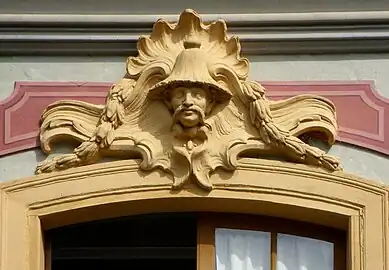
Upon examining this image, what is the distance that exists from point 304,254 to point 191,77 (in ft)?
3.85

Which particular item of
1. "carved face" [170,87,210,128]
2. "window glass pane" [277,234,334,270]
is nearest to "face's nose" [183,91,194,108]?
"carved face" [170,87,210,128]

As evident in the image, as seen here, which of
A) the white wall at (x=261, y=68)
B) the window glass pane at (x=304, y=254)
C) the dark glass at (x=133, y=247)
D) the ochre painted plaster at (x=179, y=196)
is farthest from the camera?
the dark glass at (x=133, y=247)

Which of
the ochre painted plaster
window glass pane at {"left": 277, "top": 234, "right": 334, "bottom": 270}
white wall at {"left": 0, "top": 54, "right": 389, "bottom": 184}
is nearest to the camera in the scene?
the ochre painted plaster

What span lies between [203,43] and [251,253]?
1.23 meters

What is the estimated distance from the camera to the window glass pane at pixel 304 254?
27.4 feet

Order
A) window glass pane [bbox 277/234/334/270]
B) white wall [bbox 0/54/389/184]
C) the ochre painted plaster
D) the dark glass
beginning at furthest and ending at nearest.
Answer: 1. the dark glass
2. white wall [bbox 0/54/389/184]
3. window glass pane [bbox 277/234/334/270]
4. the ochre painted plaster

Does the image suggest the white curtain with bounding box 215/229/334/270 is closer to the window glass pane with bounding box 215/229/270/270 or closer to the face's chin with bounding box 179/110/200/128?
the window glass pane with bounding box 215/229/270/270

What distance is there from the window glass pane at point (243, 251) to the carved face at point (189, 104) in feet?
2.25

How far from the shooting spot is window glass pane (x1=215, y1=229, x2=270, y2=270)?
837 cm

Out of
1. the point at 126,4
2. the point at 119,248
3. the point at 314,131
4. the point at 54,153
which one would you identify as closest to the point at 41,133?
the point at 54,153

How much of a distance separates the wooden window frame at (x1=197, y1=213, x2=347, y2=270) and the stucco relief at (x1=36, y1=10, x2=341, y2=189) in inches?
12.4

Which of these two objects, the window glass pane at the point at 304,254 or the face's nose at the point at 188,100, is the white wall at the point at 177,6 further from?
Answer: the window glass pane at the point at 304,254

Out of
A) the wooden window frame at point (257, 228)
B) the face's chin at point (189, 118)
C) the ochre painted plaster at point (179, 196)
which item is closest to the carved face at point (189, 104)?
the face's chin at point (189, 118)

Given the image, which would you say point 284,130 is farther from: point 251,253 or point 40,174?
point 40,174
